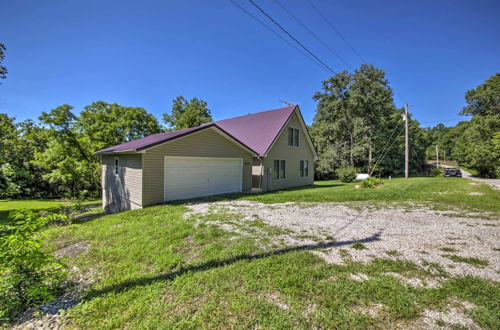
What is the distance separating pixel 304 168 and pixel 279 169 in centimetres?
354

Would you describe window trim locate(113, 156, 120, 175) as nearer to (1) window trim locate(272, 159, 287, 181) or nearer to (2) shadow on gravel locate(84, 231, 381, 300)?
(2) shadow on gravel locate(84, 231, 381, 300)

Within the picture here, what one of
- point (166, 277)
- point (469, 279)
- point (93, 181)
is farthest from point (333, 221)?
point (93, 181)

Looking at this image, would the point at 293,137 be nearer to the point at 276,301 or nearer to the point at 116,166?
the point at 116,166

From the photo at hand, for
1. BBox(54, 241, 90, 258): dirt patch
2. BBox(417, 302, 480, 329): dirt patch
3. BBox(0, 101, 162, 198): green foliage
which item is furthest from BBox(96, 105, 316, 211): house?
BBox(0, 101, 162, 198): green foliage

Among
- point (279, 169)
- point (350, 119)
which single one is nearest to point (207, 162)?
point (279, 169)

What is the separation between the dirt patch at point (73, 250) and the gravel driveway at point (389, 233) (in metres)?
2.97

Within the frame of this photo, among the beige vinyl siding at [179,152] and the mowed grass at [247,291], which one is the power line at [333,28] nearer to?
the beige vinyl siding at [179,152]

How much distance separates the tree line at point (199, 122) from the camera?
62.4ft

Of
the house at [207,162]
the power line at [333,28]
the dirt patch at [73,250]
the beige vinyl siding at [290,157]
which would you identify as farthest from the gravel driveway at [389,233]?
the power line at [333,28]

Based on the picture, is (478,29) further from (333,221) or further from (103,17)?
(103,17)

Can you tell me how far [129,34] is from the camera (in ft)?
29.2

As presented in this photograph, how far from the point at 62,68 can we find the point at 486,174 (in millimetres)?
46408

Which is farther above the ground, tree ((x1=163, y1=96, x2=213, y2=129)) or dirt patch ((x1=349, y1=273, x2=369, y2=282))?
tree ((x1=163, y1=96, x2=213, y2=129))

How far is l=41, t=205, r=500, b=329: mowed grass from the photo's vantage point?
7.35 feet
